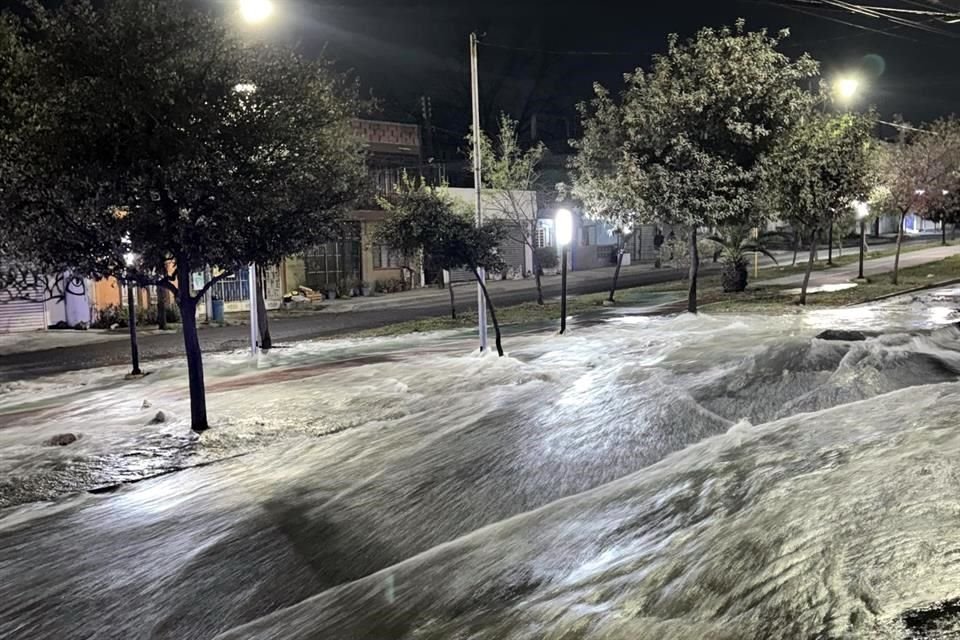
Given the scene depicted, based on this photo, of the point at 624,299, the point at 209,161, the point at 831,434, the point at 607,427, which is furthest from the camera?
the point at 624,299

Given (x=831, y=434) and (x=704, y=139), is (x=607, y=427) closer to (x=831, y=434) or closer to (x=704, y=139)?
(x=831, y=434)

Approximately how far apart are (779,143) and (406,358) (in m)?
10.6

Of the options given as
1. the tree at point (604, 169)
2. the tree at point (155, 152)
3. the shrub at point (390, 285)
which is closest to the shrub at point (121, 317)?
the shrub at point (390, 285)


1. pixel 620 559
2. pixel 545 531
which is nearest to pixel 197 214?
pixel 545 531

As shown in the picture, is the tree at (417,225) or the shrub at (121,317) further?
the shrub at (121,317)

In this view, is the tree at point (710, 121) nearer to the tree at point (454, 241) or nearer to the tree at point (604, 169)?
the tree at point (604, 169)

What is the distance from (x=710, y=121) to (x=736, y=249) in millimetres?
8339

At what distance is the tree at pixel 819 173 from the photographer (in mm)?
20547

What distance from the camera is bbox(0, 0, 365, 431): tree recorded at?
8695mm

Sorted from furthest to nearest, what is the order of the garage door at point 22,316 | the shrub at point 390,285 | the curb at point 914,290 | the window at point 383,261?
the window at point 383,261 → the shrub at point 390,285 → the garage door at point 22,316 → the curb at point 914,290

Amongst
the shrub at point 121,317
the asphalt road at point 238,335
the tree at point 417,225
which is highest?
the tree at point 417,225

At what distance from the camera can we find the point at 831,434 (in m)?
8.51

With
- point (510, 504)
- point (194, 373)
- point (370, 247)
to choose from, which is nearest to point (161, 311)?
point (370, 247)

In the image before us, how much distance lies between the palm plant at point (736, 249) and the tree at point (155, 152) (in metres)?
18.4
